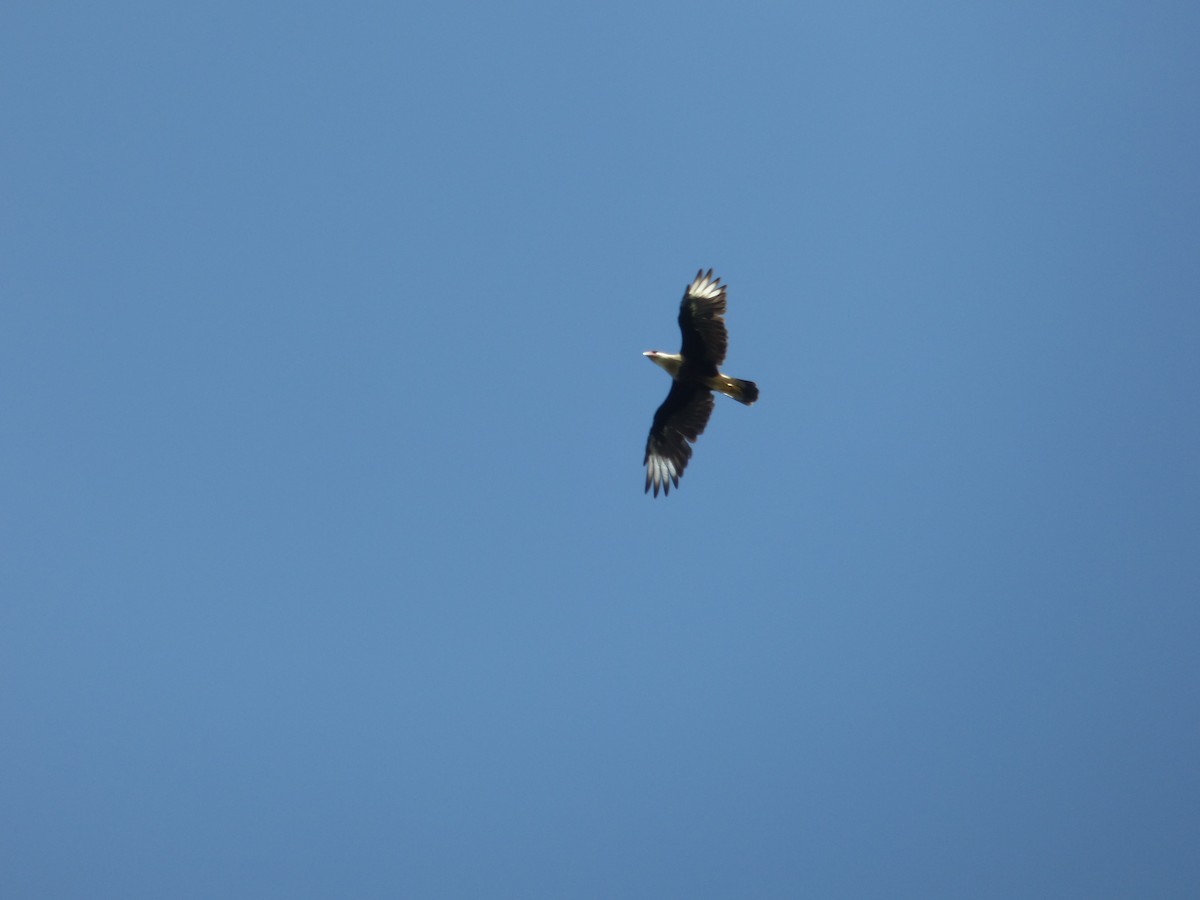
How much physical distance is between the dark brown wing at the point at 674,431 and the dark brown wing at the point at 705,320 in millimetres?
787

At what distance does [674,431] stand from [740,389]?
1637 mm

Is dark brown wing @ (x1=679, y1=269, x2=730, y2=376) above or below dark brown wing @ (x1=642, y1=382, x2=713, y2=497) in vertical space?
above

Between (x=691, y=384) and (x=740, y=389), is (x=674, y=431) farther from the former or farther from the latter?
(x=740, y=389)

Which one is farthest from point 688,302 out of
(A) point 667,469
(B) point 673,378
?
(A) point 667,469

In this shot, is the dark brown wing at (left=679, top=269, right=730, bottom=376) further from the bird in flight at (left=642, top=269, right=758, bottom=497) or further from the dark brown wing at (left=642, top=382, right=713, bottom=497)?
the dark brown wing at (left=642, top=382, right=713, bottom=497)

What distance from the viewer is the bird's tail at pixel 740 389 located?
55.8ft

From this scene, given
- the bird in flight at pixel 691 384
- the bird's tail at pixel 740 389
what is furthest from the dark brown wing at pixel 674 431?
the bird's tail at pixel 740 389

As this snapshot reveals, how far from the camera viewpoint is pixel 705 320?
1700cm

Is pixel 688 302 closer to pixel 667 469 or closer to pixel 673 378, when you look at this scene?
pixel 673 378

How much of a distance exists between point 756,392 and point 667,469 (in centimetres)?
230

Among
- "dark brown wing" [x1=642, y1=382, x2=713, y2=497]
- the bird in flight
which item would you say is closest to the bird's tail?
the bird in flight

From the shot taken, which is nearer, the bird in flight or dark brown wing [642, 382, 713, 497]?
the bird in flight

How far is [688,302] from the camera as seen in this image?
1697cm

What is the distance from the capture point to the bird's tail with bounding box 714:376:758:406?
1702 cm
